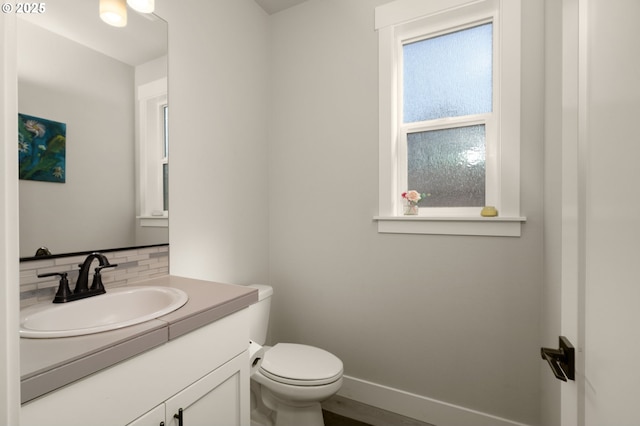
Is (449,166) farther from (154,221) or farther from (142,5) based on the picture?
(142,5)

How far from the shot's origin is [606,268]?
451 mm

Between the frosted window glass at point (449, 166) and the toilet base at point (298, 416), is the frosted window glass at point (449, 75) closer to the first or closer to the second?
the frosted window glass at point (449, 166)

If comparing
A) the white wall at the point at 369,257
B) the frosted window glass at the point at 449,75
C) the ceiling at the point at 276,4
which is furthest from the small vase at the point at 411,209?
the ceiling at the point at 276,4

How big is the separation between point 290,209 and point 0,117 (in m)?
1.79

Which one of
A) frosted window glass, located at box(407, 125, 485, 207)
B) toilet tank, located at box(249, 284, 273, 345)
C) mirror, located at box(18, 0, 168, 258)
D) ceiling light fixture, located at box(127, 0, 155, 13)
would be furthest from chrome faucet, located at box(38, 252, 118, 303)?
frosted window glass, located at box(407, 125, 485, 207)

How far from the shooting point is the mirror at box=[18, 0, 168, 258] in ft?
3.41

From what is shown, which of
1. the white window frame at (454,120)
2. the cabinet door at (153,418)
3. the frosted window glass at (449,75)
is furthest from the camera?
the frosted window glass at (449,75)

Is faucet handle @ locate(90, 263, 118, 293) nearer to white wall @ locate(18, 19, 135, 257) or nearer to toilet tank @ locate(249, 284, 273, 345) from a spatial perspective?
white wall @ locate(18, 19, 135, 257)

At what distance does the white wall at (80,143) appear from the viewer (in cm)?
103

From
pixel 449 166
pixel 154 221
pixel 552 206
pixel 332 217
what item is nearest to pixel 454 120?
pixel 449 166

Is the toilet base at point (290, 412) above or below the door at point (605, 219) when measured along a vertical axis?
below

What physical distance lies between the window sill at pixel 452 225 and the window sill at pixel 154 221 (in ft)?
3.80

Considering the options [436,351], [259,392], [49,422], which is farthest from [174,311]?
[436,351]

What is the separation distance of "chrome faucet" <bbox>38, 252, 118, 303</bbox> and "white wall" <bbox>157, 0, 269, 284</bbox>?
0.37m
